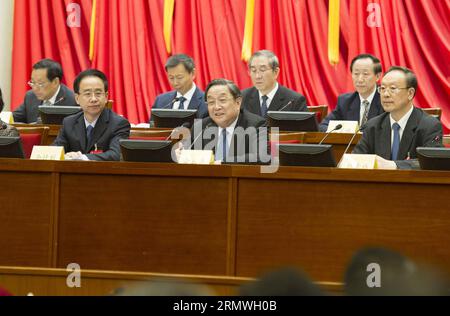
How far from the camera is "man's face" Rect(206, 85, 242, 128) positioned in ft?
16.0

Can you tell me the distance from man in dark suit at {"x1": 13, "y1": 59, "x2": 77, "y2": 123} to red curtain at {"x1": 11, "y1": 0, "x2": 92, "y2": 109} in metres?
1.45

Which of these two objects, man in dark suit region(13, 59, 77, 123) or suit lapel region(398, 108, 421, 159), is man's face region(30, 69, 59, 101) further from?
suit lapel region(398, 108, 421, 159)

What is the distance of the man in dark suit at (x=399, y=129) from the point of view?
4.76 m

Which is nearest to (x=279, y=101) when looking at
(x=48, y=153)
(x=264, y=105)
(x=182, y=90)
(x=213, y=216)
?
(x=264, y=105)

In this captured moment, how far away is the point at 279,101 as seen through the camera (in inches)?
262

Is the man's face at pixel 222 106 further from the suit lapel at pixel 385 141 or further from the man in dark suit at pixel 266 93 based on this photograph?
the man in dark suit at pixel 266 93

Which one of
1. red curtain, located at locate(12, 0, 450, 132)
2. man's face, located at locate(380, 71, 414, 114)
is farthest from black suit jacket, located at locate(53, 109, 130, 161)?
red curtain, located at locate(12, 0, 450, 132)

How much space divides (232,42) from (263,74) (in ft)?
4.75

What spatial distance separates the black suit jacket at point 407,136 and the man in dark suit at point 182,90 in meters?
2.23

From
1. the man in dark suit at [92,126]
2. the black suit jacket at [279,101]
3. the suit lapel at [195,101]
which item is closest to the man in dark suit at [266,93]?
the black suit jacket at [279,101]

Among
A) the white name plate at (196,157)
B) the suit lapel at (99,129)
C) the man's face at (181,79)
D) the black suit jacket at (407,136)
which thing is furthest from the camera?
the man's face at (181,79)

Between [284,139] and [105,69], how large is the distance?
13.0 ft

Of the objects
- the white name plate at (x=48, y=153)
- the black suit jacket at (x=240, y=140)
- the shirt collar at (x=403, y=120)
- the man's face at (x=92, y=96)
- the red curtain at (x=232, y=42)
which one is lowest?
the white name plate at (x=48, y=153)

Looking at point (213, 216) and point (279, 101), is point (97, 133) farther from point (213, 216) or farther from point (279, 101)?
point (279, 101)
